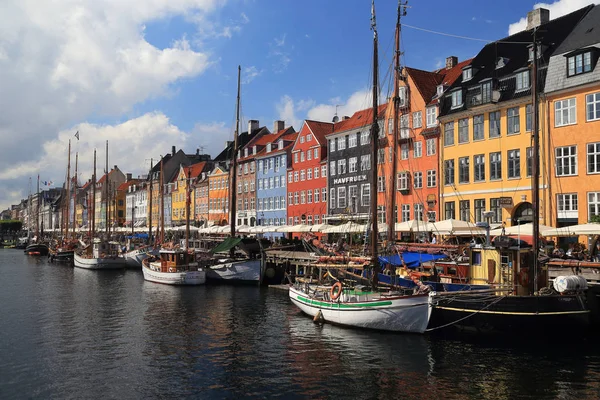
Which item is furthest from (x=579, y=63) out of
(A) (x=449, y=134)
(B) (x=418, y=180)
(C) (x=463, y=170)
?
(B) (x=418, y=180)

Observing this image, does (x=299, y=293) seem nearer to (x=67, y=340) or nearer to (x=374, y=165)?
(x=374, y=165)

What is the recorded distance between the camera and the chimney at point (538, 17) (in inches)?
1841

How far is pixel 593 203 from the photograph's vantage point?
123 feet

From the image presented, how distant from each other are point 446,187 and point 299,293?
23.1 metres

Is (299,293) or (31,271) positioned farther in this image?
(31,271)

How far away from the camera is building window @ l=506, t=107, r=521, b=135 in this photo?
141 feet

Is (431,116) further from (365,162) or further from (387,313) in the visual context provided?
(387,313)

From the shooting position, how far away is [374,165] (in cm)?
2756

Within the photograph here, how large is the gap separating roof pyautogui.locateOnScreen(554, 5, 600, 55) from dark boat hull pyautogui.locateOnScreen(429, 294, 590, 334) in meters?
23.5

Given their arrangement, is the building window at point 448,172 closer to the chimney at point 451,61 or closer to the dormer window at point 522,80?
the dormer window at point 522,80

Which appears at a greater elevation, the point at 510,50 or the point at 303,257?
the point at 510,50

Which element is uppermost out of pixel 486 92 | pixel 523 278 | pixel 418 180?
pixel 486 92

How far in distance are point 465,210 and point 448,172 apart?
4.05 meters

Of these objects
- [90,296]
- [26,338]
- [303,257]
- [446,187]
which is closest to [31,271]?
[90,296]
